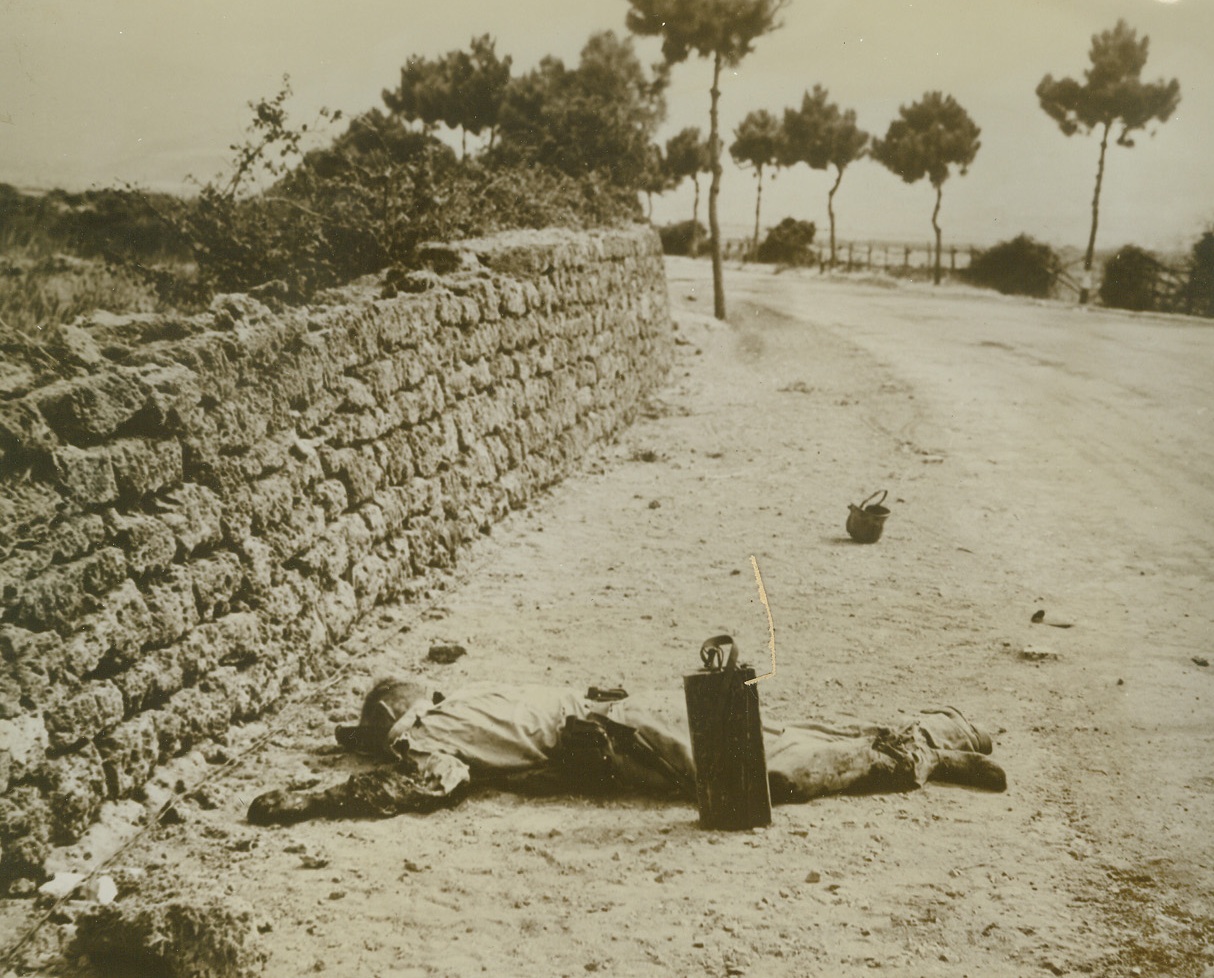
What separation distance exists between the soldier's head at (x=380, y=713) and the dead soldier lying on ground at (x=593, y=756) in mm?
18

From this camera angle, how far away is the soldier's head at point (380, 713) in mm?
4680

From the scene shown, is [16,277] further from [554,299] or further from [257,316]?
[554,299]

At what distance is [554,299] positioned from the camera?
9.97 meters

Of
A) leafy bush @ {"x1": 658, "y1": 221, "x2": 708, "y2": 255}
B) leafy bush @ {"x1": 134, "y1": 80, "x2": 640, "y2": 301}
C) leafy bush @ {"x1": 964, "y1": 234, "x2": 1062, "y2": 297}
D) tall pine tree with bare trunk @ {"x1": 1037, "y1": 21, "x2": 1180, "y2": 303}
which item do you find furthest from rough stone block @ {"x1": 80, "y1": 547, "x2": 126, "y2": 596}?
leafy bush @ {"x1": 658, "y1": 221, "x2": 708, "y2": 255}

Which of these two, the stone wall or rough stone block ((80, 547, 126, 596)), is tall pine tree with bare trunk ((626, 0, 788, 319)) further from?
rough stone block ((80, 547, 126, 596))

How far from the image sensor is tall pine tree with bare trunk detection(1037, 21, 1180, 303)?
5.82 metres

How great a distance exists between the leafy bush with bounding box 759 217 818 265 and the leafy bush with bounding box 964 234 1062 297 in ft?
26.3

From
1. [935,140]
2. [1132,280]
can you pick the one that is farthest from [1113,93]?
[935,140]

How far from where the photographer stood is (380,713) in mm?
4707

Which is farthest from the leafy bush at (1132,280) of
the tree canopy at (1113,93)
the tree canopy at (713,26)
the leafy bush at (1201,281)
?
the tree canopy at (1113,93)

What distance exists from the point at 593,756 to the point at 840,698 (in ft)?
5.14

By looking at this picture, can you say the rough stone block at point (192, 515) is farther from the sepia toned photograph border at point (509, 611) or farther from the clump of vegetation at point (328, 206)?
the clump of vegetation at point (328, 206)

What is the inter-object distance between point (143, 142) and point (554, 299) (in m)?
4.57

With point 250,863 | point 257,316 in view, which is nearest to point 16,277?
point 257,316
